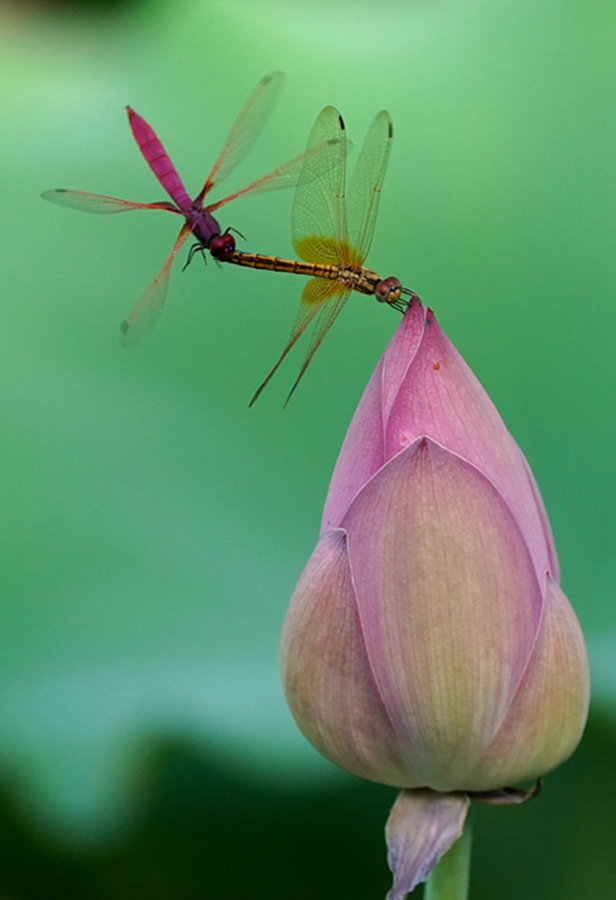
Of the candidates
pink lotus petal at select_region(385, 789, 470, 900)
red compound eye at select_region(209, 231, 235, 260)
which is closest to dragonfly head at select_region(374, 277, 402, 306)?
red compound eye at select_region(209, 231, 235, 260)

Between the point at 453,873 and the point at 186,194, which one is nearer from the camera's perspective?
the point at 453,873

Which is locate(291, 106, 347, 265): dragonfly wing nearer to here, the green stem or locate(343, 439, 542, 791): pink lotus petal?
locate(343, 439, 542, 791): pink lotus petal

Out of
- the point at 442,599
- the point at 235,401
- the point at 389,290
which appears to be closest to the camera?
the point at 442,599

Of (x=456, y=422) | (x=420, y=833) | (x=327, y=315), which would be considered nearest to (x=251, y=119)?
(x=327, y=315)

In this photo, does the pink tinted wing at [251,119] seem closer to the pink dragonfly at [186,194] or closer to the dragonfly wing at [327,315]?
the pink dragonfly at [186,194]

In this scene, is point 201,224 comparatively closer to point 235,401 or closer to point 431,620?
point 235,401

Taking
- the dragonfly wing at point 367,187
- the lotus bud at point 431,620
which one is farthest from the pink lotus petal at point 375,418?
the dragonfly wing at point 367,187
